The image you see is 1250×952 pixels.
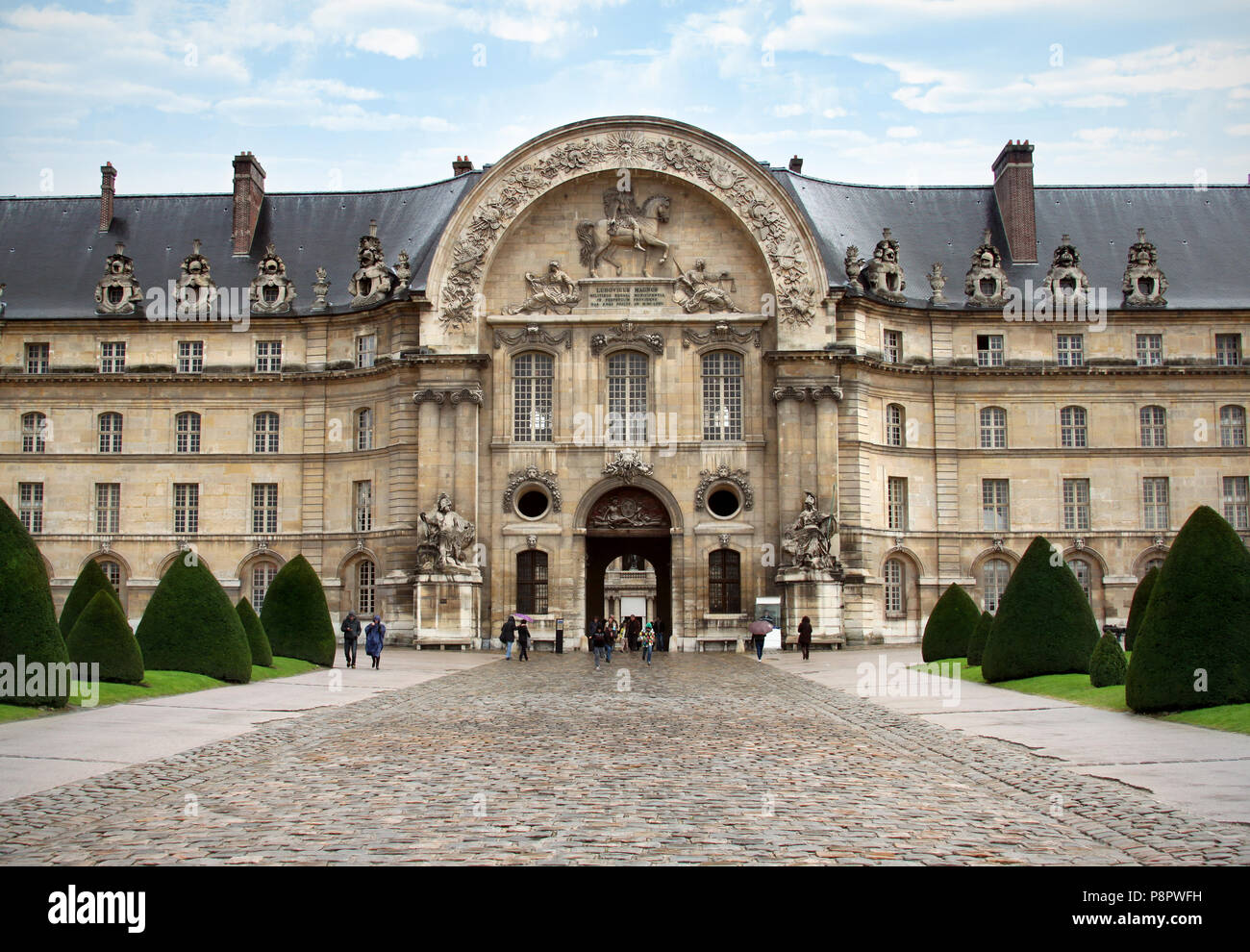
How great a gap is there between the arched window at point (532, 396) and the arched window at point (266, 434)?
10.4 metres

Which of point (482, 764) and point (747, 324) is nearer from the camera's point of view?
point (482, 764)

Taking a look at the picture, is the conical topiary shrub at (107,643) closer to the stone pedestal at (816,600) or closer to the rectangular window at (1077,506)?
the stone pedestal at (816,600)

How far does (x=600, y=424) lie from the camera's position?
47.4 metres

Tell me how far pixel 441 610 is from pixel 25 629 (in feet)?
81.2

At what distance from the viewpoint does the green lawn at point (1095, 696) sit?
17828 millimetres

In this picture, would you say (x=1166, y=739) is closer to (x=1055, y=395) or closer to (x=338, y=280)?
(x=1055, y=395)

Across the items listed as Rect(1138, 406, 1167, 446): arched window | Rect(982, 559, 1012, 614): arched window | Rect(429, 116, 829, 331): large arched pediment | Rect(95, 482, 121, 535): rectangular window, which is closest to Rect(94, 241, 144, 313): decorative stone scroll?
Rect(95, 482, 121, 535): rectangular window

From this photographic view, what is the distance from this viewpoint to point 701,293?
4775 cm

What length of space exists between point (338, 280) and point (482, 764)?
4040 centimetres

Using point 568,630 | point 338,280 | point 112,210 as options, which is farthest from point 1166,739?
point 112,210

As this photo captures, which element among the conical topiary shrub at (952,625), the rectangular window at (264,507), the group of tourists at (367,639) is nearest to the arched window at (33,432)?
the rectangular window at (264,507)

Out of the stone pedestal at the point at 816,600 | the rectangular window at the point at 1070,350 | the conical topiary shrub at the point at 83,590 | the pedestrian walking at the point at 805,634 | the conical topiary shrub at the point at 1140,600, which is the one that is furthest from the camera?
the rectangular window at the point at 1070,350

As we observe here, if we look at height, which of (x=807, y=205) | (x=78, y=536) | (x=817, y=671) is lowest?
(x=817, y=671)
